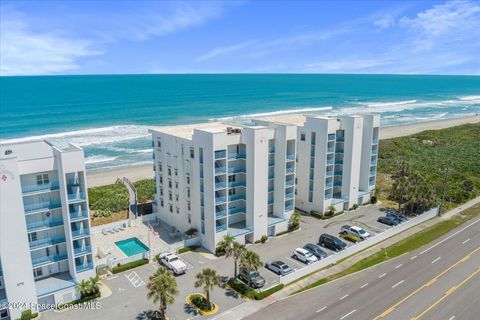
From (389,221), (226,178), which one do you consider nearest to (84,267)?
(226,178)

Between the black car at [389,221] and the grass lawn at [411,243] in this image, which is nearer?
the grass lawn at [411,243]

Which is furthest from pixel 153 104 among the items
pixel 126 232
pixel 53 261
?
pixel 53 261

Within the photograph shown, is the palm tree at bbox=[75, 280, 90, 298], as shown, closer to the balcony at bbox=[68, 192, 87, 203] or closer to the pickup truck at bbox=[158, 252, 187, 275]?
the balcony at bbox=[68, 192, 87, 203]

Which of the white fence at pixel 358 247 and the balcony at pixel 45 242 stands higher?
the balcony at pixel 45 242

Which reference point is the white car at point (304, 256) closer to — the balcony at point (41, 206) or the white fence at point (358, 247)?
the white fence at point (358, 247)

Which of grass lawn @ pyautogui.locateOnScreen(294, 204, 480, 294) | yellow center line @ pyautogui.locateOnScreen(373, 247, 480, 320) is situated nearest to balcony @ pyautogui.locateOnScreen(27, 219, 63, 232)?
grass lawn @ pyautogui.locateOnScreen(294, 204, 480, 294)

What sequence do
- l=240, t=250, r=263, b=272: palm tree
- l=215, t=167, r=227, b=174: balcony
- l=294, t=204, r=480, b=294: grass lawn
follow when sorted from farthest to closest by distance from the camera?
1. l=215, t=167, r=227, b=174: balcony
2. l=294, t=204, r=480, b=294: grass lawn
3. l=240, t=250, r=263, b=272: palm tree

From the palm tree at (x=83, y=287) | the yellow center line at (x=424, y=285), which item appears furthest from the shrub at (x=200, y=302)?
the yellow center line at (x=424, y=285)

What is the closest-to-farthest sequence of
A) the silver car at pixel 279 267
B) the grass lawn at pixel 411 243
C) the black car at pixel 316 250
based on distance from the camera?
the silver car at pixel 279 267
the grass lawn at pixel 411 243
the black car at pixel 316 250
